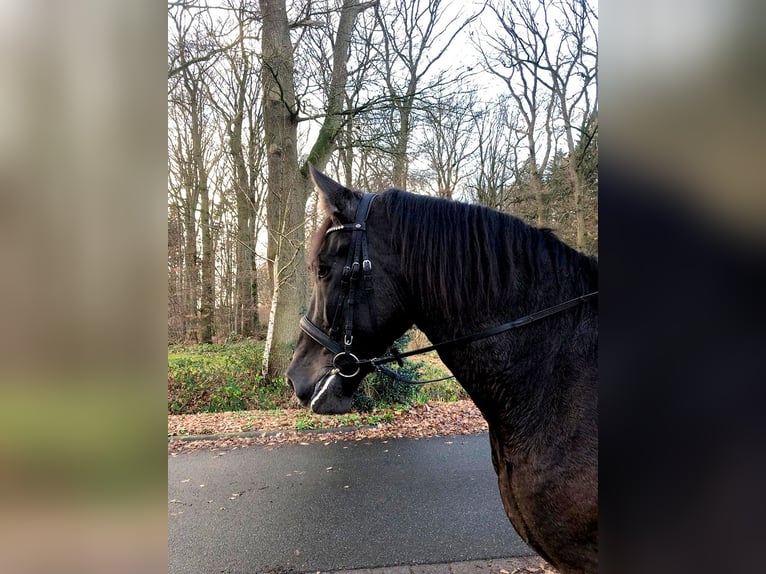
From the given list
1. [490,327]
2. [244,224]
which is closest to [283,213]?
[244,224]

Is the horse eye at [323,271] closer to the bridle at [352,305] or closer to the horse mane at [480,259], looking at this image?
the bridle at [352,305]

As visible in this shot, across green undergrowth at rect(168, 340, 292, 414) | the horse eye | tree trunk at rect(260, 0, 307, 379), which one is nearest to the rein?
the horse eye

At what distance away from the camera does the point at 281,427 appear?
5.82m

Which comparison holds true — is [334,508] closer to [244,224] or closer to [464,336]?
[464,336]

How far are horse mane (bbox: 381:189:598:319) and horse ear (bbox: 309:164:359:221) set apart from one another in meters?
0.20

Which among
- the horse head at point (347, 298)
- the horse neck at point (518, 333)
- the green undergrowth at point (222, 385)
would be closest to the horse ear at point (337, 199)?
the horse head at point (347, 298)

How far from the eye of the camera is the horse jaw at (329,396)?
177cm

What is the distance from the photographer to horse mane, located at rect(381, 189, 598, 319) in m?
1.63

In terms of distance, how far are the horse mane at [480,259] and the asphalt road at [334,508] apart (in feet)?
8.24

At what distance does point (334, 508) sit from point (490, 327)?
3.11m

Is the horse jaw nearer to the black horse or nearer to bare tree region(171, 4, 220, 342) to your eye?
the black horse
